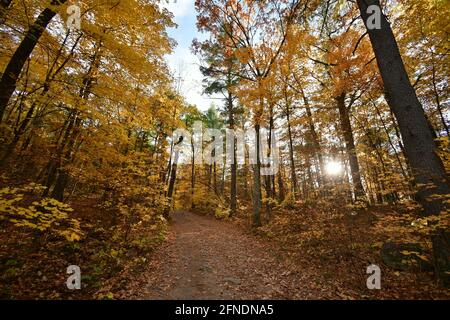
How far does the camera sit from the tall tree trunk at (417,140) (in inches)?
167

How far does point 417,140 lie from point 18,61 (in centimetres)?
918

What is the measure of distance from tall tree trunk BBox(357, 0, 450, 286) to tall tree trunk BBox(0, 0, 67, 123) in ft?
24.8

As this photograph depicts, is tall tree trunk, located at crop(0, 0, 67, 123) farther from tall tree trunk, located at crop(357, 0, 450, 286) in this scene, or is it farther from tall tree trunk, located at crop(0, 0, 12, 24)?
tall tree trunk, located at crop(357, 0, 450, 286)

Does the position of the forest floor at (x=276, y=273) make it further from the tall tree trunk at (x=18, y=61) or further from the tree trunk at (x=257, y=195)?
the tall tree trunk at (x=18, y=61)

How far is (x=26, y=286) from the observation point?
500cm

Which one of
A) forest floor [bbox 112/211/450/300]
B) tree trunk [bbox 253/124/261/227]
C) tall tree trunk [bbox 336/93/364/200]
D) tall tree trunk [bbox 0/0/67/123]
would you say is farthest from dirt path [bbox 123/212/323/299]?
tall tree trunk [bbox 336/93/364/200]

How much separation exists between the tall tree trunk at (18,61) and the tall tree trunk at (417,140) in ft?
24.8

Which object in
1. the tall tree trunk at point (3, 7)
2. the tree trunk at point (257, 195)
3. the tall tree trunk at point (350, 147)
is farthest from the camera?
the tree trunk at point (257, 195)

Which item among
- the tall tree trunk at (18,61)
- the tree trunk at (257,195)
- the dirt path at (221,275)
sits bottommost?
the dirt path at (221,275)

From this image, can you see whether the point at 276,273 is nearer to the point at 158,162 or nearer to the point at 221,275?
the point at 221,275

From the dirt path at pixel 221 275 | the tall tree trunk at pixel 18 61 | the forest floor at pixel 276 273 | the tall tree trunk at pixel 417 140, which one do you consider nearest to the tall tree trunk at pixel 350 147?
the forest floor at pixel 276 273

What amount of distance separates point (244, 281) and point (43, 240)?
658cm
